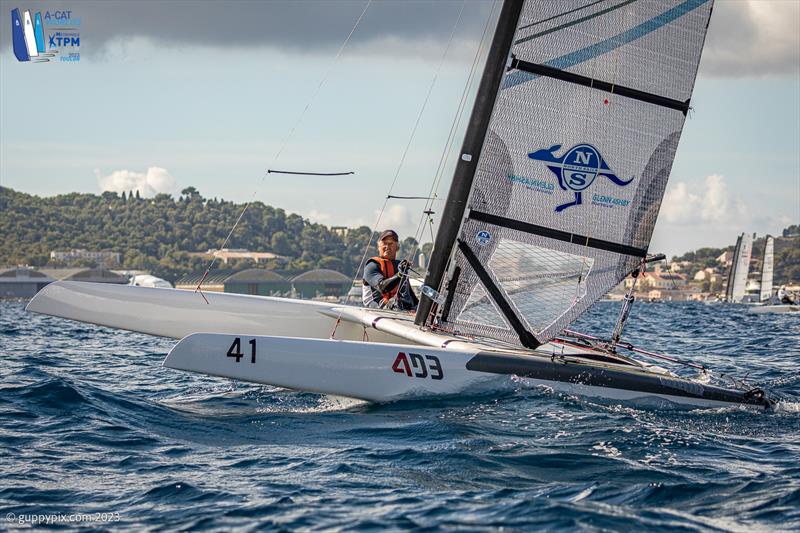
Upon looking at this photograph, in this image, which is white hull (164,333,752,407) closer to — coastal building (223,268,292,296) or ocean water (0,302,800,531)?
ocean water (0,302,800,531)

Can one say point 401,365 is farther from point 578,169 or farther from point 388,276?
point 388,276

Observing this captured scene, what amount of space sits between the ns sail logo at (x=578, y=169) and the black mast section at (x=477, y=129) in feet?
1.50

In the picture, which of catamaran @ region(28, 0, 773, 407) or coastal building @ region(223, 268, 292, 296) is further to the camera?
coastal building @ region(223, 268, 292, 296)

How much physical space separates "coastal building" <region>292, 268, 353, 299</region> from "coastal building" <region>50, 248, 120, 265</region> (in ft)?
73.1

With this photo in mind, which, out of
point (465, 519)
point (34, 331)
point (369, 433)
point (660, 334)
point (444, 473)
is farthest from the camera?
point (660, 334)

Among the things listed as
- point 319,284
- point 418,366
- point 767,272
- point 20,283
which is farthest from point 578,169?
point 319,284

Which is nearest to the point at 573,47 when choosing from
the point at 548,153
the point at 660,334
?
the point at 548,153

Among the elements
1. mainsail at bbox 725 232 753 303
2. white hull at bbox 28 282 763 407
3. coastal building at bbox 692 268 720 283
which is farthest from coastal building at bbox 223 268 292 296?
white hull at bbox 28 282 763 407

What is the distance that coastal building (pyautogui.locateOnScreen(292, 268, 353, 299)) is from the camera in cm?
7400

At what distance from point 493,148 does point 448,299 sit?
1168 millimetres

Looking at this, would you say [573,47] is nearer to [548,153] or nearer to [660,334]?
[548,153]

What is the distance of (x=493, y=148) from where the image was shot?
23.1ft

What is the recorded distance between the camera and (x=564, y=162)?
23.5 ft

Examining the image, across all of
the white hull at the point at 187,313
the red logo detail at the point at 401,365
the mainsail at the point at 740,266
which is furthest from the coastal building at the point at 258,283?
the red logo detail at the point at 401,365
